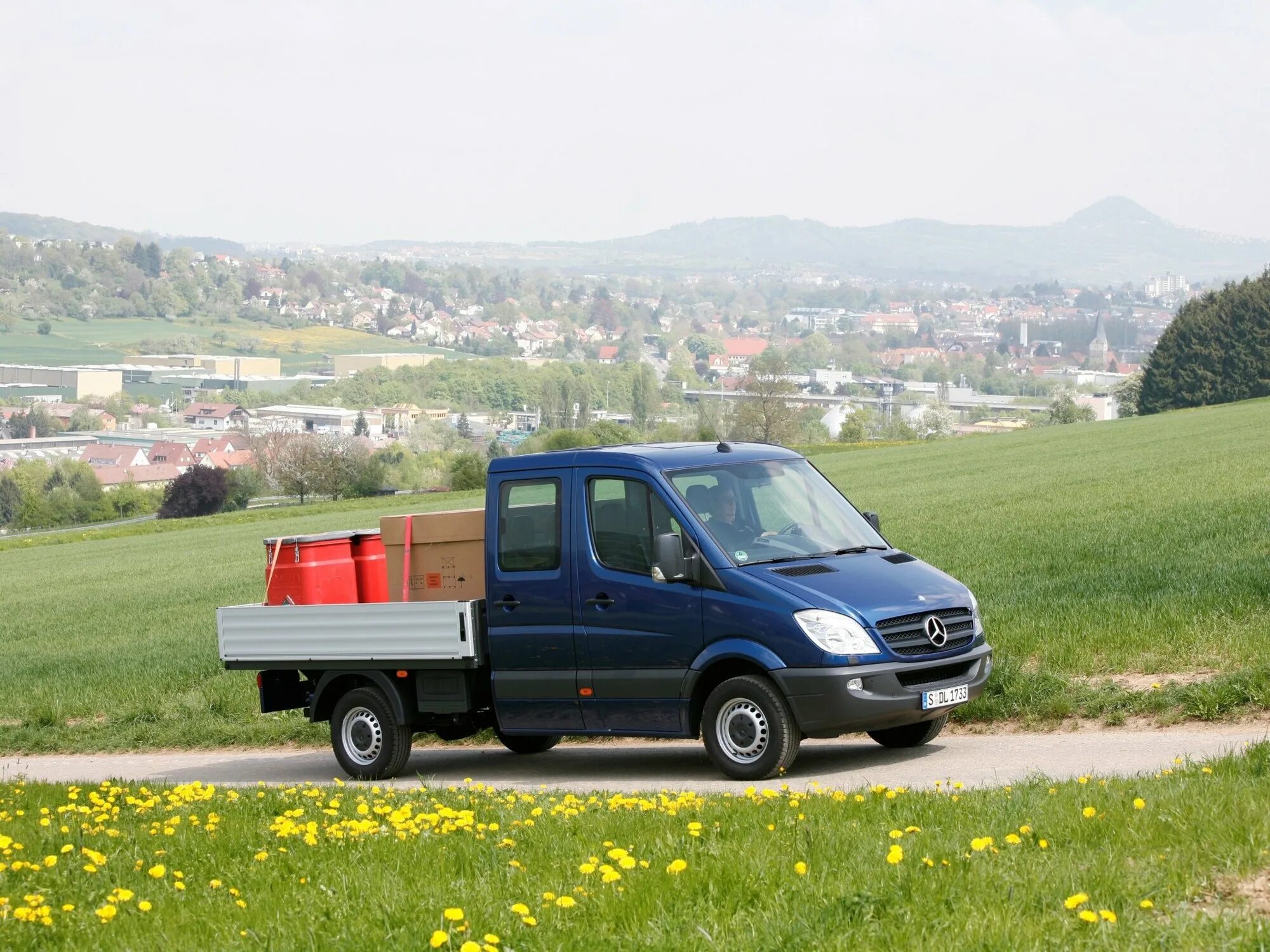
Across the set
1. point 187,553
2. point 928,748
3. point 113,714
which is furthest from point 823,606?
point 187,553

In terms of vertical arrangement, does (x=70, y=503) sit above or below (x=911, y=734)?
below

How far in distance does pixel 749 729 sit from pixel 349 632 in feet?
11.3

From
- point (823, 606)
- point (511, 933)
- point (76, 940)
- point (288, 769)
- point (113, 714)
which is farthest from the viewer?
point (113, 714)

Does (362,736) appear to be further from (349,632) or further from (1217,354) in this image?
Result: (1217,354)

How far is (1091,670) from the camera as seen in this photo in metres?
11.5

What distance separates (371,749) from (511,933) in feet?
22.4

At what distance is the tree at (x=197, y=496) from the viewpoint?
105 metres

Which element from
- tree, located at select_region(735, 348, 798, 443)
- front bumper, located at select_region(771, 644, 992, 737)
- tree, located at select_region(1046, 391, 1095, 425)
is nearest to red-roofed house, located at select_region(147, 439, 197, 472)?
tree, located at select_region(735, 348, 798, 443)

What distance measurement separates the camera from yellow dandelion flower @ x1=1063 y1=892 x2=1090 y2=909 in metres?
4.62

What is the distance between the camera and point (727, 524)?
10.1m

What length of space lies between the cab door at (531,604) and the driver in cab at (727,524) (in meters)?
1.06

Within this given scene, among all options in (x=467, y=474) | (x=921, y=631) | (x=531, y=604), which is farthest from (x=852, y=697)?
(x=467, y=474)

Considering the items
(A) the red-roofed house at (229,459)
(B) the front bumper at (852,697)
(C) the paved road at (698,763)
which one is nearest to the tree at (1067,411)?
(A) the red-roofed house at (229,459)

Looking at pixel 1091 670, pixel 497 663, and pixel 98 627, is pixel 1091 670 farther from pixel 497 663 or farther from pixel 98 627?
pixel 98 627
